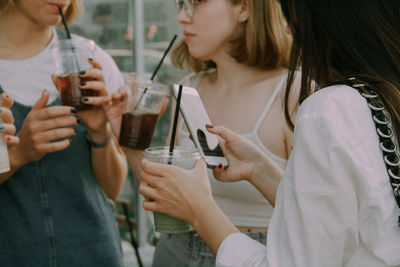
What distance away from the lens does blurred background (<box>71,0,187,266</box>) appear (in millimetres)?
3182

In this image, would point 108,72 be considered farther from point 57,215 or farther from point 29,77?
point 57,215

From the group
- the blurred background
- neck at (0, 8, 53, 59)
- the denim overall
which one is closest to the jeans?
the denim overall

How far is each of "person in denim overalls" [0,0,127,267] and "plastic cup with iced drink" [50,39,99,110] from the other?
0.03 m

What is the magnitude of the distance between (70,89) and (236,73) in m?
0.70

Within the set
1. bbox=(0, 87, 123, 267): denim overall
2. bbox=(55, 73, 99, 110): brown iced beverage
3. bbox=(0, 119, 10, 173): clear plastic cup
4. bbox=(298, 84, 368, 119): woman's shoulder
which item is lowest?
→ bbox=(0, 87, 123, 267): denim overall

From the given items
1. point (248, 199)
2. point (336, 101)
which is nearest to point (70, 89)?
point (248, 199)

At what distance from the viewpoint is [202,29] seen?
167 centimetres

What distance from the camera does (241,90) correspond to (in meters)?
1.73

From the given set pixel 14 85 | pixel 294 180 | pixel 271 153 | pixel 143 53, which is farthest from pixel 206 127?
pixel 143 53

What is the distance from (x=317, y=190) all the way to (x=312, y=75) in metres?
0.31

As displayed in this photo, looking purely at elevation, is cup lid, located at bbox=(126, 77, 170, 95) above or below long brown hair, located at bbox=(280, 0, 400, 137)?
below

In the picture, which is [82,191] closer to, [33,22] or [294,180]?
[33,22]

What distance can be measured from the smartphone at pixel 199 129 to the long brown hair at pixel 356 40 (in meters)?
0.41

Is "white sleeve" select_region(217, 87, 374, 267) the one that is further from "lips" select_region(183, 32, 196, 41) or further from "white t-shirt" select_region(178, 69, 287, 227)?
"lips" select_region(183, 32, 196, 41)
